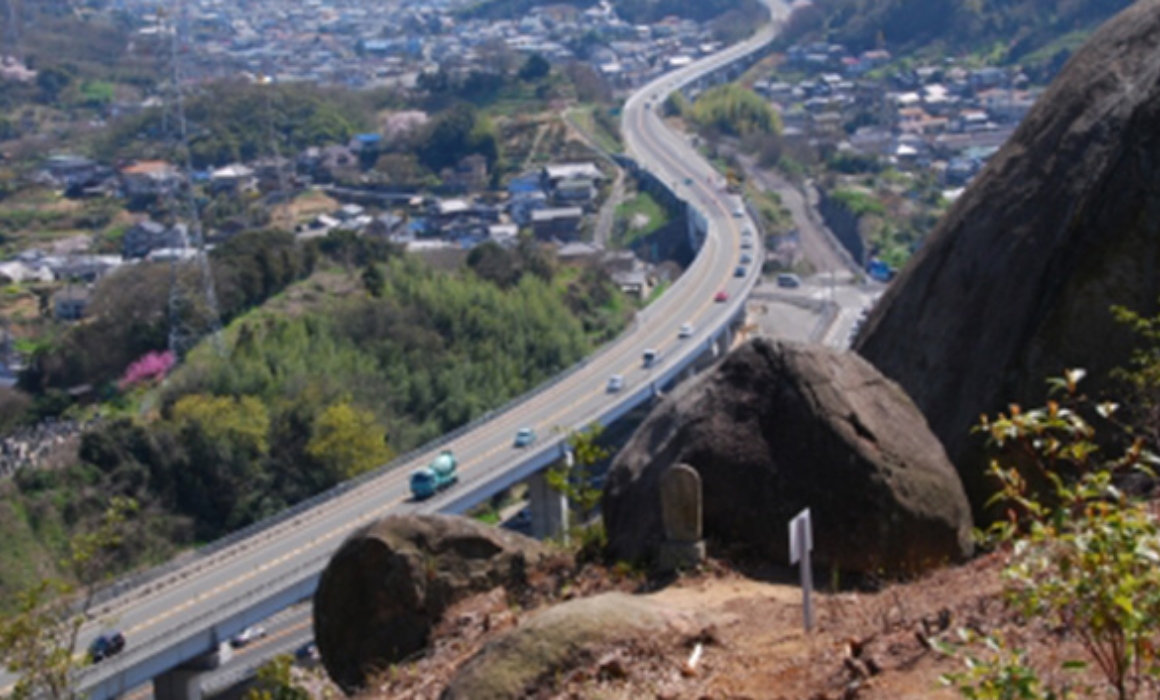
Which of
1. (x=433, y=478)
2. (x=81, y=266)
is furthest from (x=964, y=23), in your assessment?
(x=433, y=478)

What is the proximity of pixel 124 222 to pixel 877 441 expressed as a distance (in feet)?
203

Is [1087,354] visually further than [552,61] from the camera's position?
No

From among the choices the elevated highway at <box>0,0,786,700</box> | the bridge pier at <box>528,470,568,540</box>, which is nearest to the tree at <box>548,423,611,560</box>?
the elevated highway at <box>0,0,786,700</box>

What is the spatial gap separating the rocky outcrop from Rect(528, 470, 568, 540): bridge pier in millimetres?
24389

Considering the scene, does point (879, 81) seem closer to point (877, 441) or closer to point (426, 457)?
point (426, 457)

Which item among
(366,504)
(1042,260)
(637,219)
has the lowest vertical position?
(637,219)

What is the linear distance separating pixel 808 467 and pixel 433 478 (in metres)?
22.1

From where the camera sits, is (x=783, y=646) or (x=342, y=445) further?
(x=342, y=445)

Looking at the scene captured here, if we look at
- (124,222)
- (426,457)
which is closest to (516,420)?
(426,457)

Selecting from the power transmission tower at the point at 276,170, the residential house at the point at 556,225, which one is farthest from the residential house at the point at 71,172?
the residential house at the point at 556,225

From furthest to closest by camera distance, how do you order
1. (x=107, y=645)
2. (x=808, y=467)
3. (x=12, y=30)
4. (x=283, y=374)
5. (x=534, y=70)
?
1. (x=12, y=30)
2. (x=534, y=70)
3. (x=283, y=374)
4. (x=107, y=645)
5. (x=808, y=467)

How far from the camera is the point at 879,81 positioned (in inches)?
3472

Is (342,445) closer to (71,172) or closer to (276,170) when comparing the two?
(276,170)

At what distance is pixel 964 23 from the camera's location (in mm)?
94250
